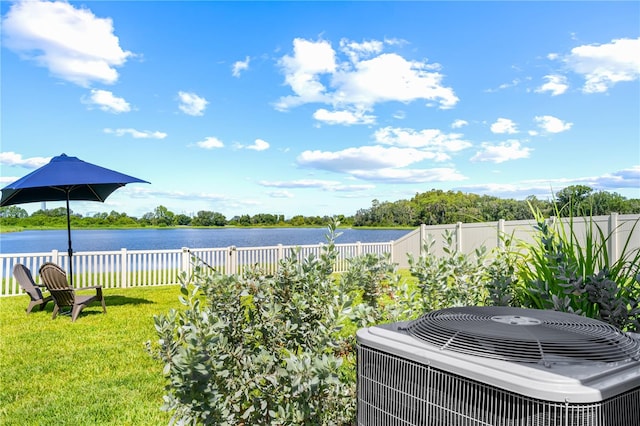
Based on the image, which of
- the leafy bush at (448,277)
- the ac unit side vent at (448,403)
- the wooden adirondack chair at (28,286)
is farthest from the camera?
the wooden adirondack chair at (28,286)

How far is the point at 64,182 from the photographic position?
739cm

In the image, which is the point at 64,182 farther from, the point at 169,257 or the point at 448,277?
the point at 448,277

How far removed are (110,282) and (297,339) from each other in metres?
10.5

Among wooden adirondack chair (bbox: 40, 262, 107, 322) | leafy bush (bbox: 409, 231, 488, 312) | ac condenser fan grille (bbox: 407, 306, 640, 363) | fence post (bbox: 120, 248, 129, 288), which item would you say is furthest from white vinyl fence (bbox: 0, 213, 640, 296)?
ac condenser fan grille (bbox: 407, 306, 640, 363)

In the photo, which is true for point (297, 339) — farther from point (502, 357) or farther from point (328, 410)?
point (502, 357)

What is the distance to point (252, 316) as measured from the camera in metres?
2.30

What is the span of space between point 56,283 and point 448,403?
738 centimetres

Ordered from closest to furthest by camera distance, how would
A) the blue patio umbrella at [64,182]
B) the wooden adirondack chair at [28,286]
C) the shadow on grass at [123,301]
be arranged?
the blue patio umbrella at [64,182]
the wooden adirondack chair at [28,286]
the shadow on grass at [123,301]

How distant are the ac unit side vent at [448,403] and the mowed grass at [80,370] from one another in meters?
2.18

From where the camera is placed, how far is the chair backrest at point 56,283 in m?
6.93

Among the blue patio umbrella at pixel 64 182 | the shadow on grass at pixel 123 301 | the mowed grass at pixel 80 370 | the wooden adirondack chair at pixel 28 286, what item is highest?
the blue patio umbrella at pixel 64 182

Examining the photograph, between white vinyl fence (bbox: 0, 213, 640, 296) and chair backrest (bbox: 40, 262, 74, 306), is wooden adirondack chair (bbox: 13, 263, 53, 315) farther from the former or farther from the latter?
white vinyl fence (bbox: 0, 213, 640, 296)

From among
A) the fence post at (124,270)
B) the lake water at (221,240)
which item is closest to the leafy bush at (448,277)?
the lake water at (221,240)

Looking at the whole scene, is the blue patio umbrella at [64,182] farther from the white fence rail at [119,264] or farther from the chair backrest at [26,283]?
the white fence rail at [119,264]
